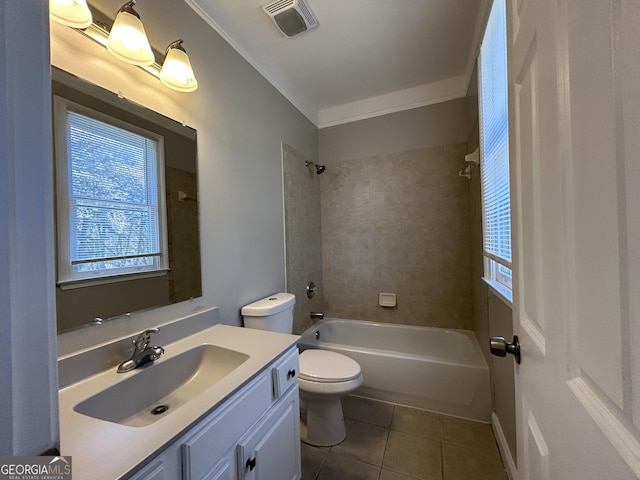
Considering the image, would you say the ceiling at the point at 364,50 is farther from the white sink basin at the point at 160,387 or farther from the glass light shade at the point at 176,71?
the white sink basin at the point at 160,387

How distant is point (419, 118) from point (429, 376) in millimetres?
2235

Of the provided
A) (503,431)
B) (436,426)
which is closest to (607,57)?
(503,431)

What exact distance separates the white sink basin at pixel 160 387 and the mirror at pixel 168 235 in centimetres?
25

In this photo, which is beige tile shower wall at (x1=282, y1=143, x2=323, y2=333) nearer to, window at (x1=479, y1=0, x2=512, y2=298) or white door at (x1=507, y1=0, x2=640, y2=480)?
window at (x1=479, y1=0, x2=512, y2=298)

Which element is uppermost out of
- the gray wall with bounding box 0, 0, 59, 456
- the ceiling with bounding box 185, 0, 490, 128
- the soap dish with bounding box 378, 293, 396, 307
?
the ceiling with bounding box 185, 0, 490, 128

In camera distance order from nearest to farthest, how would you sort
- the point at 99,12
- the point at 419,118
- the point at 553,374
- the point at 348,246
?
the point at 553,374
the point at 99,12
the point at 419,118
the point at 348,246

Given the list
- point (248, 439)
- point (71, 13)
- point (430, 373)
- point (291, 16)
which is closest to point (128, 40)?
point (71, 13)

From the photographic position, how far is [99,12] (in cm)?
93

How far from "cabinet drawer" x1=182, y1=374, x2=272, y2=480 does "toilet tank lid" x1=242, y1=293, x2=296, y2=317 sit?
60 centimetres

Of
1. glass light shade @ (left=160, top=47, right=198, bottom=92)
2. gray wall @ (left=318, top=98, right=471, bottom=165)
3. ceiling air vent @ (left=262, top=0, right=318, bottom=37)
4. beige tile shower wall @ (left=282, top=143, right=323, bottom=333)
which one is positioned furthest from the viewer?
gray wall @ (left=318, top=98, right=471, bottom=165)

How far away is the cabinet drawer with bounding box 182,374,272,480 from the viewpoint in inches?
25.9

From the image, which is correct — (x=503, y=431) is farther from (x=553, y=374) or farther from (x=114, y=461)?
(x=114, y=461)

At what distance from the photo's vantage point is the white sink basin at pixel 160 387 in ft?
2.69

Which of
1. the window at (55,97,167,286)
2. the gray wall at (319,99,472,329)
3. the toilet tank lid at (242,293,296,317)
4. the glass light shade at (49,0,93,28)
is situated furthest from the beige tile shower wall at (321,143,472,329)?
the glass light shade at (49,0,93,28)
